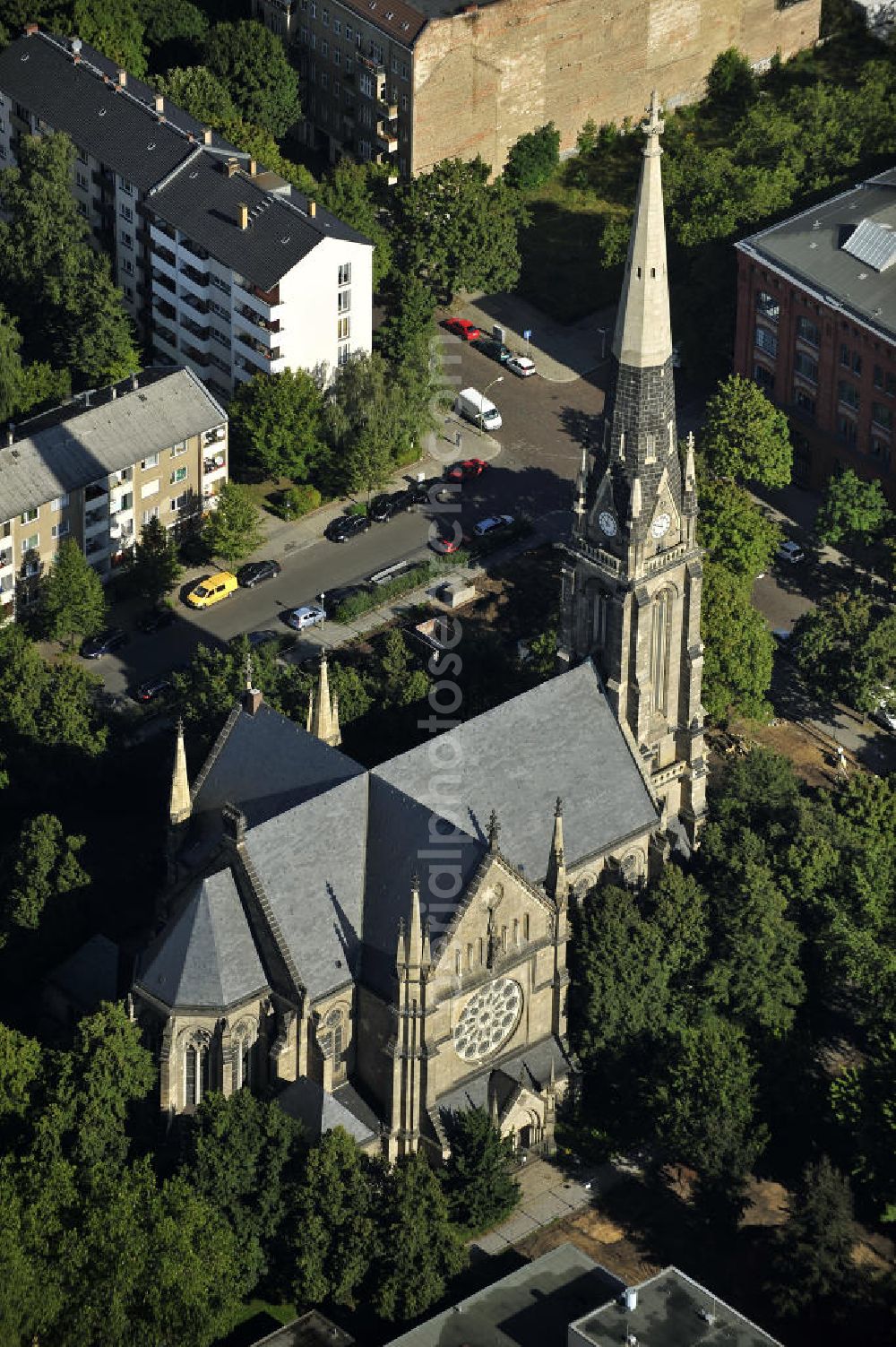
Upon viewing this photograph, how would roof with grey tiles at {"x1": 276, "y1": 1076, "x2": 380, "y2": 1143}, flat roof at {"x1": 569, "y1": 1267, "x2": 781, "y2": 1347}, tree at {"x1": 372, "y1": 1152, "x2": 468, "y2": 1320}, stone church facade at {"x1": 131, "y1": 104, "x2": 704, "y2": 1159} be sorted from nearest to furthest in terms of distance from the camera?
flat roof at {"x1": 569, "y1": 1267, "x2": 781, "y2": 1347}, tree at {"x1": 372, "y1": 1152, "x2": 468, "y2": 1320}, stone church facade at {"x1": 131, "y1": 104, "x2": 704, "y2": 1159}, roof with grey tiles at {"x1": 276, "y1": 1076, "x2": 380, "y2": 1143}

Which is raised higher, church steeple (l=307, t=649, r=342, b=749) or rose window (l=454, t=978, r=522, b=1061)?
church steeple (l=307, t=649, r=342, b=749)

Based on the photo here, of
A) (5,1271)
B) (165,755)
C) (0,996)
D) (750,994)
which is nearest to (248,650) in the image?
(165,755)

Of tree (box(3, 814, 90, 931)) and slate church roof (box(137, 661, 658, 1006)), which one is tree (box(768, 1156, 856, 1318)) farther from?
tree (box(3, 814, 90, 931))

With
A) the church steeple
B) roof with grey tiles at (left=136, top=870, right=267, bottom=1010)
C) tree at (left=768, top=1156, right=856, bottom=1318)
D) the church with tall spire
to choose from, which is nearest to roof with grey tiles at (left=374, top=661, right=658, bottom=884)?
the church with tall spire

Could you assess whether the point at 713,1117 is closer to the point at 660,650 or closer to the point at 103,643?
the point at 660,650

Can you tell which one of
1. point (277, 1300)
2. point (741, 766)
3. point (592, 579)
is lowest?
point (277, 1300)

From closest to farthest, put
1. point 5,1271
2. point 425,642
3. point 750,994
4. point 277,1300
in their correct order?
point 5,1271, point 277,1300, point 750,994, point 425,642

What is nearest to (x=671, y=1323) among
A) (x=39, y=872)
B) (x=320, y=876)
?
(x=320, y=876)

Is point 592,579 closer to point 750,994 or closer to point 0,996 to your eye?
point 750,994
